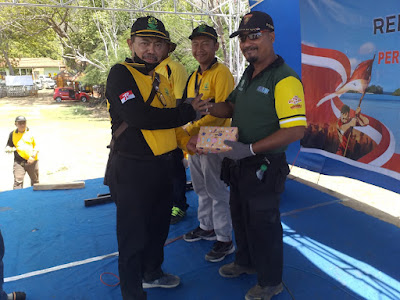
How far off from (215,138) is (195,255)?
1.49m

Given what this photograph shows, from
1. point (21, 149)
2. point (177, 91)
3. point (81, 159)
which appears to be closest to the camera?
point (177, 91)

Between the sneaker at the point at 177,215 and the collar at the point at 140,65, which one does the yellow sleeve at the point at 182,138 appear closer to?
the collar at the point at 140,65

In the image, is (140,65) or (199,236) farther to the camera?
(199,236)

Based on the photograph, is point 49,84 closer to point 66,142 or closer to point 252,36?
point 66,142

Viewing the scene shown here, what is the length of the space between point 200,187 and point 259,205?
47.3 inches

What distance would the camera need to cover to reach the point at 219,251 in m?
3.21

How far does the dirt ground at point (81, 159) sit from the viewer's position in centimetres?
518

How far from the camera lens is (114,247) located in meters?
3.52

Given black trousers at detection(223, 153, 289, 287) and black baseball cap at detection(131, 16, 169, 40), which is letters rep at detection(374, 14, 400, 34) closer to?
black trousers at detection(223, 153, 289, 287)

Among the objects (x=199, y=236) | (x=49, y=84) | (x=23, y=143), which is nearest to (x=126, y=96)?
(x=199, y=236)

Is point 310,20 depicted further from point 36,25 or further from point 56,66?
point 56,66

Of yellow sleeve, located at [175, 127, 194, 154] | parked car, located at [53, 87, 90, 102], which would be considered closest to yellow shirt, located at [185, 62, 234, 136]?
yellow sleeve, located at [175, 127, 194, 154]

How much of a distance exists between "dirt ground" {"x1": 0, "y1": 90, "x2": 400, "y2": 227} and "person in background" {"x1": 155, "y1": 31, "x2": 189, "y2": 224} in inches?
95.8

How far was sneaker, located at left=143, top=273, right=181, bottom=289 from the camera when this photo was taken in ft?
9.08
